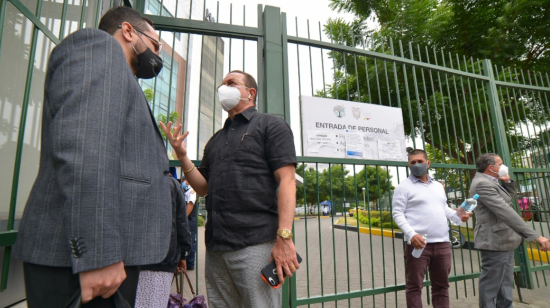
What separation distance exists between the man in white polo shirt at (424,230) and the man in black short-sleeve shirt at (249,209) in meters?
1.69

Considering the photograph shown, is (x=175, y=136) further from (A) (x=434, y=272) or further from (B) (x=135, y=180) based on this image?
(A) (x=434, y=272)

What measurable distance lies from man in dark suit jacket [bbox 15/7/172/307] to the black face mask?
31cm

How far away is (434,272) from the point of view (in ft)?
10.0

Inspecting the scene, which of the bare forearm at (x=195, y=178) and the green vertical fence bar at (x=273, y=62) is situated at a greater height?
the green vertical fence bar at (x=273, y=62)

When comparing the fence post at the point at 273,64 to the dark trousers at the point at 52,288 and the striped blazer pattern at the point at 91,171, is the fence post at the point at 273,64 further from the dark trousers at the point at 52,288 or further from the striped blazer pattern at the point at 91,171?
the dark trousers at the point at 52,288

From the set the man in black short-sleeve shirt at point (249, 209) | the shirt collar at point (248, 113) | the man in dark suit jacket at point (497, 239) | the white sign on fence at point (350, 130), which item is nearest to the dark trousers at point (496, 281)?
the man in dark suit jacket at point (497, 239)

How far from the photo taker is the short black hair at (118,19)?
148cm

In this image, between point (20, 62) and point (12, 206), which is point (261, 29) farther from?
point (12, 206)

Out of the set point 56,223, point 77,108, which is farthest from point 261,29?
point 56,223

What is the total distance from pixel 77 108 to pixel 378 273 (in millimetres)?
6409

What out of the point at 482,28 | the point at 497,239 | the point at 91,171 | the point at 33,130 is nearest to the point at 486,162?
the point at 497,239

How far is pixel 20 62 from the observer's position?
2051mm

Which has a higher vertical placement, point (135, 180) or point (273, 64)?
point (273, 64)

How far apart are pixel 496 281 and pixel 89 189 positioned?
383 centimetres
